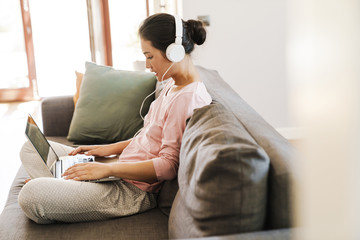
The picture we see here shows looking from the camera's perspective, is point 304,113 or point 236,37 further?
point 236,37

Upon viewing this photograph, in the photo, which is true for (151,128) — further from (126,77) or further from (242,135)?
(126,77)

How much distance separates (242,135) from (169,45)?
589mm

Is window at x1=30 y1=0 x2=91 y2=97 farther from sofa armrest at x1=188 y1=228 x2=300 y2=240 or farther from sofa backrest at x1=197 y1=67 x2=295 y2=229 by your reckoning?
sofa armrest at x1=188 y1=228 x2=300 y2=240

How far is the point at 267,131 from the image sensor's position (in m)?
1.16

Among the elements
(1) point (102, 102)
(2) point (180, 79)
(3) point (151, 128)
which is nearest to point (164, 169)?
(3) point (151, 128)

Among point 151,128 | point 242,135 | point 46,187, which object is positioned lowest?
point 46,187

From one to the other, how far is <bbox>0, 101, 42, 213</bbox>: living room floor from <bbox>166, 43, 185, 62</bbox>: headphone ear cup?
1.42m

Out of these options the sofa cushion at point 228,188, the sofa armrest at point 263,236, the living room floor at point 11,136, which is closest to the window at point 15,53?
the living room floor at point 11,136

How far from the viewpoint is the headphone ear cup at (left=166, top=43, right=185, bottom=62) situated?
4.74ft

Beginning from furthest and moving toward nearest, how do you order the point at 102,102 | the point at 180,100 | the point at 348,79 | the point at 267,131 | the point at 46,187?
the point at 102,102
the point at 180,100
the point at 46,187
the point at 267,131
the point at 348,79

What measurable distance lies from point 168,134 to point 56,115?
3.84ft

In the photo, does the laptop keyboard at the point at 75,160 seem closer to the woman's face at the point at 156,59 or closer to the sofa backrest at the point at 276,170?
the woman's face at the point at 156,59

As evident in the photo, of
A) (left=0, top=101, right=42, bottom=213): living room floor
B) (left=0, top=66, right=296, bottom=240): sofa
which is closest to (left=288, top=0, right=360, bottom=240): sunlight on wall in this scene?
(left=0, top=66, right=296, bottom=240): sofa

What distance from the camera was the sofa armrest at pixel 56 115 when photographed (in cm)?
233
